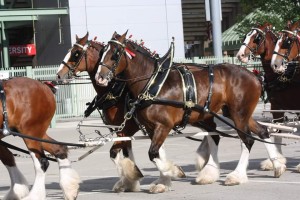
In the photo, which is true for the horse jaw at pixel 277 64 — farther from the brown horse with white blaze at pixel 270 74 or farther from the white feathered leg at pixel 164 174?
the white feathered leg at pixel 164 174

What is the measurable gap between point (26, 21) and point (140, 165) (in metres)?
18.7

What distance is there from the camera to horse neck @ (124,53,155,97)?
10.6 meters

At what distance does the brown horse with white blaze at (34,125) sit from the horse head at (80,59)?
0.83 metres

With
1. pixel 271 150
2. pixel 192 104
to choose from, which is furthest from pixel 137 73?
pixel 271 150

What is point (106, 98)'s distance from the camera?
441 inches

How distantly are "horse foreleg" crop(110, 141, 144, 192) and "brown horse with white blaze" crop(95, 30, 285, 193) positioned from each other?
1.15ft

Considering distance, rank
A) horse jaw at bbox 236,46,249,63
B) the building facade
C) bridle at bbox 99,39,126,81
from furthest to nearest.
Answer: the building facade
horse jaw at bbox 236,46,249,63
bridle at bbox 99,39,126,81

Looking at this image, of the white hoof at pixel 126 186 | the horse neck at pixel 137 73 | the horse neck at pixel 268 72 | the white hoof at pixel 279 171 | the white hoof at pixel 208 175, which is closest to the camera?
the horse neck at pixel 137 73

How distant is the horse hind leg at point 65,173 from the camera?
33.1 feet

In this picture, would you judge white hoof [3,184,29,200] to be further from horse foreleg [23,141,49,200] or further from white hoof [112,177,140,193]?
white hoof [112,177,140,193]

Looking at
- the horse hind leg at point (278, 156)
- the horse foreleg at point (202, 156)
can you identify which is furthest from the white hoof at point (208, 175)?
the horse hind leg at point (278, 156)

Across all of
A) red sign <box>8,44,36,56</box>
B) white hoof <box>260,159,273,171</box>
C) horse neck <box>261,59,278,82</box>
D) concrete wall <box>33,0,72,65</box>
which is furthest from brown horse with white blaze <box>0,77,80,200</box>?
red sign <box>8,44,36,56</box>

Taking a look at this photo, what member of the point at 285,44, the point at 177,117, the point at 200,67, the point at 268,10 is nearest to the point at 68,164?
the point at 177,117

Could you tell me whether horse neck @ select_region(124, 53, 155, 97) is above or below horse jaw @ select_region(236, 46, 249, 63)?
below
